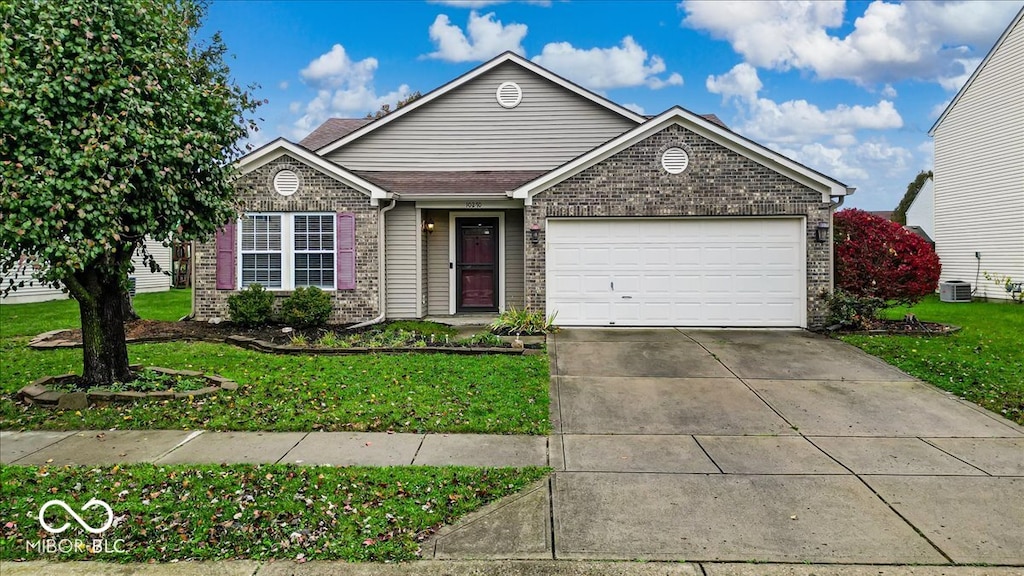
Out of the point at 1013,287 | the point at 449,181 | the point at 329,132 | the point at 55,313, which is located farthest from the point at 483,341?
the point at 1013,287

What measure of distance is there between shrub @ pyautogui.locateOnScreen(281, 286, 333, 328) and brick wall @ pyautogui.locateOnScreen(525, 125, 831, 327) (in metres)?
4.55

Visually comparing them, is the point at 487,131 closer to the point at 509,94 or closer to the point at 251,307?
the point at 509,94

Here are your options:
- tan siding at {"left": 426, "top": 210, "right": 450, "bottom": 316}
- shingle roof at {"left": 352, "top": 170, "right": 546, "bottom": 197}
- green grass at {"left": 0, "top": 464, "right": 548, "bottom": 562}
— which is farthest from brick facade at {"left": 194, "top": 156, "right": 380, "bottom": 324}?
green grass at {"left": 0, "top": 464, "right": 548, "bottom": 562}

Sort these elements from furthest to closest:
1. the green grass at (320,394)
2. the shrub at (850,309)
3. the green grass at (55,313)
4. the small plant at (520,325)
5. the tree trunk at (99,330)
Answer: the green grass at (55,313) → the small plant at (520,325) → the shrub at (850,309) → the tree trunk at (99,330) → the green grass at (320,394)

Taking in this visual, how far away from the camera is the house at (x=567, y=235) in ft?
36.6

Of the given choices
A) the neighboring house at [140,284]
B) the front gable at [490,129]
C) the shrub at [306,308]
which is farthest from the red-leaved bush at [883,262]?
the neighboring house at [140,284]

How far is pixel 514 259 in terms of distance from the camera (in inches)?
531

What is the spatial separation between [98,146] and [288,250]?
6.52 meters

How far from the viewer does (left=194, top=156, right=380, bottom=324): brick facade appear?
1190cm

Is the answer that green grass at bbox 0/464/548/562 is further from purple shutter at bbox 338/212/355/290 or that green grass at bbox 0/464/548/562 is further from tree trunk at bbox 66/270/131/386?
purple shutter at bbox 338/212/355/290

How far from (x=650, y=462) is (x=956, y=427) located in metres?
3.49

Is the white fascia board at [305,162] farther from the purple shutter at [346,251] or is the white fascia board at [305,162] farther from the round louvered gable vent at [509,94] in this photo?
the round louvered gable vent at [509,94]

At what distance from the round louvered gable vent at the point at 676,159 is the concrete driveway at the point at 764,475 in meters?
4.70

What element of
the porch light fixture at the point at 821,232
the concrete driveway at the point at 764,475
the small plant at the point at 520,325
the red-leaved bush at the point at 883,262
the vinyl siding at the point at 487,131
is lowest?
the concrete driveway at the point at 764,475
